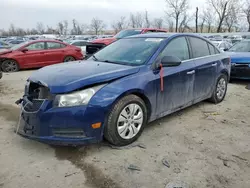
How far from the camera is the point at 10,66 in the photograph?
9.95 m

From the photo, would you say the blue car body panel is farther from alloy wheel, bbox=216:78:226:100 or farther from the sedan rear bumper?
alloy wheel, bbox=216:78:226:100

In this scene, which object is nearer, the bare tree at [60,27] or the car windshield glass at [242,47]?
the car windshield glass at [242,47]

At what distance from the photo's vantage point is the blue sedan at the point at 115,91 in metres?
2.86

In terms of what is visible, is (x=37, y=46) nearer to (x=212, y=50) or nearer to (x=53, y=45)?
(x=53, y=45)

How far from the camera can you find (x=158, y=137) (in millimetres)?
3637

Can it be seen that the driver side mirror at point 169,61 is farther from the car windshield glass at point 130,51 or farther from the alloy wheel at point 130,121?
the alloy wheel at point 130,121

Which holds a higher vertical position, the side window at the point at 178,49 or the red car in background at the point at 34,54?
the side window at the point at 178,49

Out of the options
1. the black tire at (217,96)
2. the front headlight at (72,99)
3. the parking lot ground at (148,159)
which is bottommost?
the parking lot ground at (148,159)

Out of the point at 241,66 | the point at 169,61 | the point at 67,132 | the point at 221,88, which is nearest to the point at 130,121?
the point at 67,132

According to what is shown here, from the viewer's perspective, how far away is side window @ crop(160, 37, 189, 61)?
385cm

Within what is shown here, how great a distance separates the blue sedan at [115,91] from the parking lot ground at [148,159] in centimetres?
27

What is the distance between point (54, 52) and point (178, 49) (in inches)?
312

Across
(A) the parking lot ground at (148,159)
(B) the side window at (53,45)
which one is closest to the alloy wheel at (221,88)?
(A) the parking lot ground at (148,159)

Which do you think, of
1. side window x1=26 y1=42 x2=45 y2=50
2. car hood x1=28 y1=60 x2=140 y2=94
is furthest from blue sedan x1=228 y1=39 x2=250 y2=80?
side window x1=26 y1=42 x2=45 y2=50
